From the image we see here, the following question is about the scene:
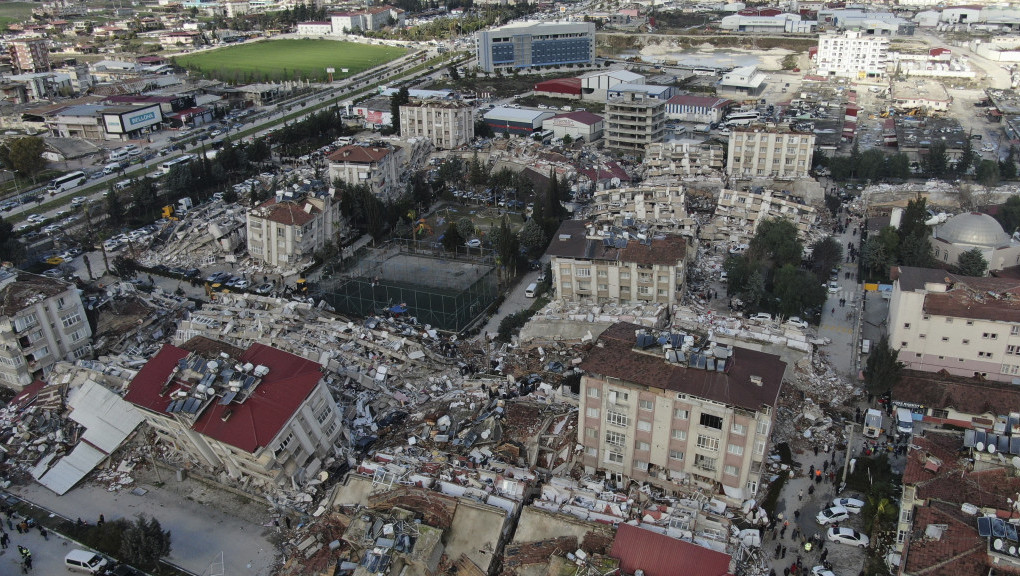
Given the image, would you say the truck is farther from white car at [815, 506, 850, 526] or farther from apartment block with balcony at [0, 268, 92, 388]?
apartment block with balcony at [0, 268, 92, 388]

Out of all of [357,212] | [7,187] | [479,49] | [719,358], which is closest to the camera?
[719,358]

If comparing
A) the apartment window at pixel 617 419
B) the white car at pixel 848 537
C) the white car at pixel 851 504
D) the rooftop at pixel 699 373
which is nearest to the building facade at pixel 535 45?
the rooftop at pixel 699 373

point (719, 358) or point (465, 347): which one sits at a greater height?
point (719, 358)

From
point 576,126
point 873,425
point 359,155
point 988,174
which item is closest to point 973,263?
point 873,425

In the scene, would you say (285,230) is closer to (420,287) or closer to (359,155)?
(420,287)

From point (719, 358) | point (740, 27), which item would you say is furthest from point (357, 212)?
point (740, 27)

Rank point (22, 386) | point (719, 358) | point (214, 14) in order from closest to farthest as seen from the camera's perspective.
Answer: point (719, 358)
point (22, 386)
point (214, 14)

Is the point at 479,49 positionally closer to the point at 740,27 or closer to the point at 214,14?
the point at 740,27
